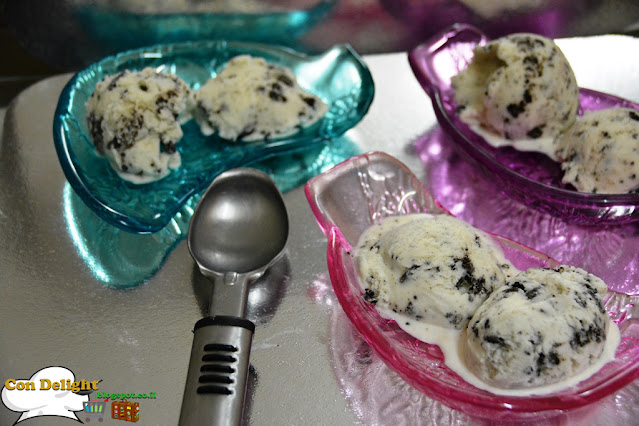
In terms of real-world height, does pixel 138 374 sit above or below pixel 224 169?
below

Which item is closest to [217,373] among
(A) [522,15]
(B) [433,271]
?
(B) [433,271]

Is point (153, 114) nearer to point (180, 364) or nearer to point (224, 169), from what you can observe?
point (224, 169)

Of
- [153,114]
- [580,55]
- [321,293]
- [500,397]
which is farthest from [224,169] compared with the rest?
[580,55]

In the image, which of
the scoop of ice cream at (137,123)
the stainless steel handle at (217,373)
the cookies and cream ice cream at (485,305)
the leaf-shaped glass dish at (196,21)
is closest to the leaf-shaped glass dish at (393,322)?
the cookies and cream ice cream at (485,305)

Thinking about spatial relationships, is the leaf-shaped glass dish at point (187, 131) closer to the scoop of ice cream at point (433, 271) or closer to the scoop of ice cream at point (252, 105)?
the scoop of ice cream at point (252, 105)

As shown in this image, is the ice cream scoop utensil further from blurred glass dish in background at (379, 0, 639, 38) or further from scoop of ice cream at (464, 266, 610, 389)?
blurred glass dish in background at (379, 0, 639, 38)

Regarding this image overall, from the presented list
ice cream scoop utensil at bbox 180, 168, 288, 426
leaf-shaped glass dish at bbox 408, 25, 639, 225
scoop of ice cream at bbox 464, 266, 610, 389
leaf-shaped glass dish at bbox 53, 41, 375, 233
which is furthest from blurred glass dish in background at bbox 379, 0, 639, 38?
scoop of ice cream at bbox 464, 266, 610, 389

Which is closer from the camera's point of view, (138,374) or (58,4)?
(138,374)
